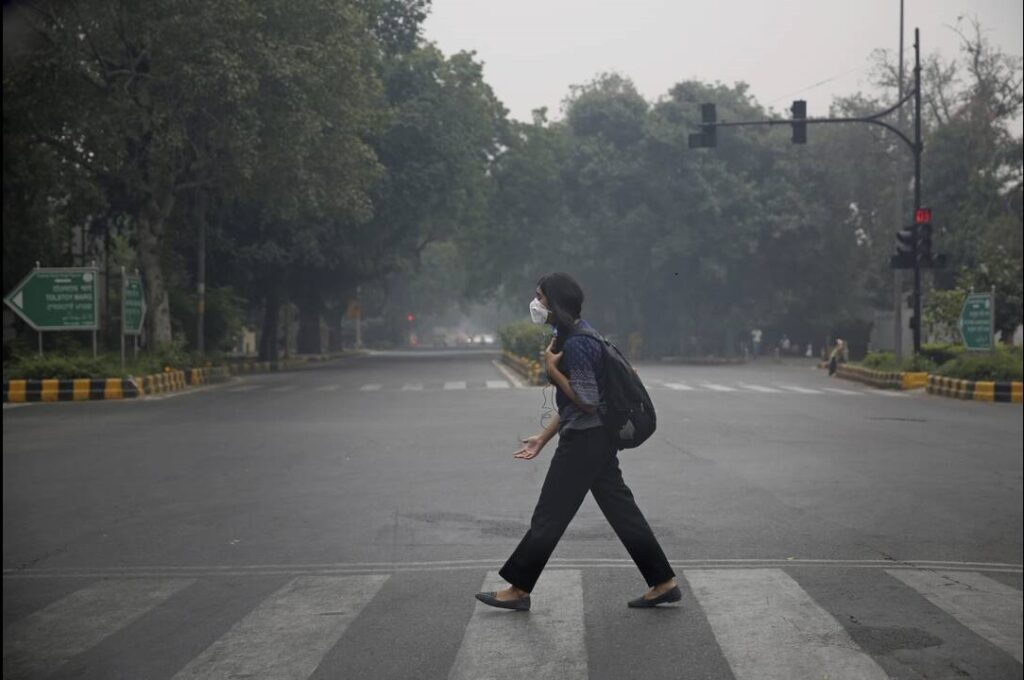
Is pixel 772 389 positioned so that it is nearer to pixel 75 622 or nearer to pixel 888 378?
pixel 888 378

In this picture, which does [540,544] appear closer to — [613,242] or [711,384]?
[613,242]

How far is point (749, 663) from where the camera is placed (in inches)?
162

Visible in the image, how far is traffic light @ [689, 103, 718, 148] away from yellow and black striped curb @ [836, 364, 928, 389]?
76.4ft

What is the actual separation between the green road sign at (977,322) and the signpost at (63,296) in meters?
18.8

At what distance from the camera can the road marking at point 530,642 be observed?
4.06 meters

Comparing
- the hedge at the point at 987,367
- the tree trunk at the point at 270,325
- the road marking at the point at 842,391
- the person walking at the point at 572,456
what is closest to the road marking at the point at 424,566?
the person walking at the point at 572,456

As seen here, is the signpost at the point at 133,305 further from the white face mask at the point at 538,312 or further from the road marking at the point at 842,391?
the white face mask at the point at 538,312

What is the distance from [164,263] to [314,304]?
14760 millimetres

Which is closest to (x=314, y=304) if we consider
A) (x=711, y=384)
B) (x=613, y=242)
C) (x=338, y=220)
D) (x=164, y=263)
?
(x=338, y=220)

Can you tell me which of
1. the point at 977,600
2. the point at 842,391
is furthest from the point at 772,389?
the point at 977,600

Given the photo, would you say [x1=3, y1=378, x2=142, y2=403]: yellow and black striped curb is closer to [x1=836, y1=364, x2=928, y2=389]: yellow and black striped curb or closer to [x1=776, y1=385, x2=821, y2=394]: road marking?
[x1=776, y1=385, x2=821, y2=394]: road marking

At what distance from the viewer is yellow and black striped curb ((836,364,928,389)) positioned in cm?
2739

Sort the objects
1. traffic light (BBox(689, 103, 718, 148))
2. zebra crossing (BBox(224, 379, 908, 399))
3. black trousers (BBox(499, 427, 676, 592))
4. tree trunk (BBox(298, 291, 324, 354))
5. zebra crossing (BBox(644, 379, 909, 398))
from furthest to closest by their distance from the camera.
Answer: tree trunk (BBox(298, 291, 324, 354)) < zebra crossing (BBox(224, 379, 908, 399)) < zebra crossing (BBox(644, 379, 909, 398)) < traffic light (BBox(689, 103, 718, 148)) < black trousers (BBox(499, 427, 676, 592))

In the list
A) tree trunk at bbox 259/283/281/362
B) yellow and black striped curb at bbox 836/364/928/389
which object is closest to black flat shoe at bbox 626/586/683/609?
yellow and black striped curb at bbox 836/364/928/389
